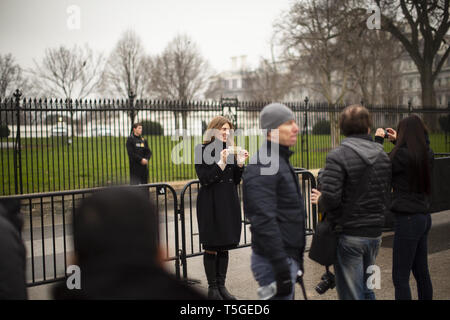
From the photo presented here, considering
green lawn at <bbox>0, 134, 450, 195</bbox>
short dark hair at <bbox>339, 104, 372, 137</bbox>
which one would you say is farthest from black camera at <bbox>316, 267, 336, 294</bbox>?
green lawn at <bbox>0, 134, 450, 195</bbox>

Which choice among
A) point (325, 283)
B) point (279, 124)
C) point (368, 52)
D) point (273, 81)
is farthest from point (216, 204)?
point (273, 81)

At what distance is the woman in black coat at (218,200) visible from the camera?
4703mm

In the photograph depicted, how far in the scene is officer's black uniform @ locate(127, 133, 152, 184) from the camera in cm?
1102

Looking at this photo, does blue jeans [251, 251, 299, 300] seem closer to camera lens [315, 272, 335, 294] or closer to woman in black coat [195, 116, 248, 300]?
camera lens [315, 272, 335, 294]

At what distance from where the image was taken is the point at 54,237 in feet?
17.2

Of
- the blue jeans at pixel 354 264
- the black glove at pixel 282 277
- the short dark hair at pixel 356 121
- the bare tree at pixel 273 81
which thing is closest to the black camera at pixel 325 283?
the blue jeans at pixel 354 264

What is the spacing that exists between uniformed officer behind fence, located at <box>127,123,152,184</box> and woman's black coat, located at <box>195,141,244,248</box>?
6334 mm

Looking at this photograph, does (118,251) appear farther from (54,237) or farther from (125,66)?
(125,66)

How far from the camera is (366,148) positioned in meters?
3.40

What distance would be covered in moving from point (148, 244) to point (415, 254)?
3122 millimetres

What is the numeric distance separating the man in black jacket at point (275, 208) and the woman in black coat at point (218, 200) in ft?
4.62

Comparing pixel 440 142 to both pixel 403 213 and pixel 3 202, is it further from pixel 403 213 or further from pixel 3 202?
pixel 3 202

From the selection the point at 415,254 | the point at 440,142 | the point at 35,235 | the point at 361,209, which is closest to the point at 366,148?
the point at 361,209
